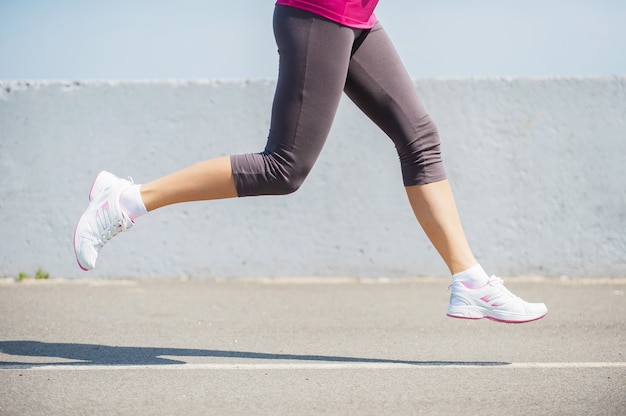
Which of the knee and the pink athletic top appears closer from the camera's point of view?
the pink athletic top

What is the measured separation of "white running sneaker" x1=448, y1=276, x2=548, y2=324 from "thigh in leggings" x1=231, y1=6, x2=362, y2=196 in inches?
33.8

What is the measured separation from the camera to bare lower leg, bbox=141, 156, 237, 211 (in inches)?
140

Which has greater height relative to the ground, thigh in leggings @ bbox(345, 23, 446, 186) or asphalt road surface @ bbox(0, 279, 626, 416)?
thigh in leggings @ bbox(345, 23, 446, 186)

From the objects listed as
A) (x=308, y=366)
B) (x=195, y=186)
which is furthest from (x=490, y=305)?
(x=195, y=186)

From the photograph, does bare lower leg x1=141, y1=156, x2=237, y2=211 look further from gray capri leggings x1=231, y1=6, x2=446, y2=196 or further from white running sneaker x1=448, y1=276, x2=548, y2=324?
white running sneaker x1=448, y1=276, x2=548, y2=324

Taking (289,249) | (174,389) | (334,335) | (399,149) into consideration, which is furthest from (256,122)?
(174,389)

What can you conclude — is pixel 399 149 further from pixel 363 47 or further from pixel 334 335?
pixel 334 335

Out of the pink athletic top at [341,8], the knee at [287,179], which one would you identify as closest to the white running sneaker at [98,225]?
the knee at [287,179]

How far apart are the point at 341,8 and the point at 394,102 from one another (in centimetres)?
48

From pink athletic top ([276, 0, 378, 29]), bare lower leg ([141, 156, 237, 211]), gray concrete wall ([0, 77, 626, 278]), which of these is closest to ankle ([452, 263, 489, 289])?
bare lower leg ([141, 156, 237, 211])

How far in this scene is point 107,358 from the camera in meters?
3.87

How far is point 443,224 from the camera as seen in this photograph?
373 cm

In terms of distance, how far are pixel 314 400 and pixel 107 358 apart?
3.98 ft

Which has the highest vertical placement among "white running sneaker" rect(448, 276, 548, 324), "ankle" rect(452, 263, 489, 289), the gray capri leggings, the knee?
the gray capri leggings
